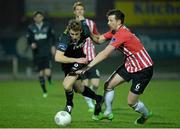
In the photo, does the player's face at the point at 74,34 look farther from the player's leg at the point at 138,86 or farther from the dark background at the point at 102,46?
the dark background at the point at 102,46

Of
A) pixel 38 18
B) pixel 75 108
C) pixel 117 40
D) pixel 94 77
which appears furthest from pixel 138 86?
pixel 38 18

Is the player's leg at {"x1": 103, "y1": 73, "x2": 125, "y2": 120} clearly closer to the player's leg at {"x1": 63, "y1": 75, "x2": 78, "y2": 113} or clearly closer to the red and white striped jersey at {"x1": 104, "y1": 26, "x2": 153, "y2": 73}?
the red and white striped jersey at {"x1": 104, "y1": 26, "x2": 153, "y2": 73}

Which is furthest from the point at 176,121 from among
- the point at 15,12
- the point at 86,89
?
the point at 15,12

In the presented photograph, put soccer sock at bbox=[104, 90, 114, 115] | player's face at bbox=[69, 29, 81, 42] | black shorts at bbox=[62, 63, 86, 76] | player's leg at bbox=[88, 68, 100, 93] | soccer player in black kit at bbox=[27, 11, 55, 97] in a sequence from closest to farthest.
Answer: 1. player's face at bbox=[69, 29, 81, 42]
2. black shorts at bbox=[62, 63, 86, 76]
3. soccer sock at bbox=[104, 90, 114, 115]
4. player's leg at bbox=[88, 68, 100, 93]
5. soccer player in black kit at bbox=[27, 11, 55, 97]

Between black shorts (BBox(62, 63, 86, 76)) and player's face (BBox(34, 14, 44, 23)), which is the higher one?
black shorts (BBox(62, 63, 86, 76))

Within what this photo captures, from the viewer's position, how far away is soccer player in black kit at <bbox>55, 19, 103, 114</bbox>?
39.1 feet

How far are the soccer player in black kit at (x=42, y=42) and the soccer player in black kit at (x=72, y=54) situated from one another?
20.2 ft

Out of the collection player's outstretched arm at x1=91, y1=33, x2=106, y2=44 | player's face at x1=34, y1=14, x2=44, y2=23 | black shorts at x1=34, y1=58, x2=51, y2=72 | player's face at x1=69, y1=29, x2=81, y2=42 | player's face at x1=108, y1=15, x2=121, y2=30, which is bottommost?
black shorts at x1=34, y1=58, x2=51, y2=72

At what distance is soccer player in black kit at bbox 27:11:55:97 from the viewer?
61.6ft

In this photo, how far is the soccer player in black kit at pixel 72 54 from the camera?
1192 cm

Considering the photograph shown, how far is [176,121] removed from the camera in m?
12.9

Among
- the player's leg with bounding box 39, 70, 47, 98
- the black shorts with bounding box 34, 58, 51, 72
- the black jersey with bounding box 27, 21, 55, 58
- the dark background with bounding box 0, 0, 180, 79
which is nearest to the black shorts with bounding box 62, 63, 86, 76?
the player's leg with bounding box 39, 70, 47, 98

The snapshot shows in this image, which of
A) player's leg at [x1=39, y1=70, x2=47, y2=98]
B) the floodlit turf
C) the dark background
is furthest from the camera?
the dark background

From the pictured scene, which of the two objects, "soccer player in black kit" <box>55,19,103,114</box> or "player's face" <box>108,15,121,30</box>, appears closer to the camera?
"soccer player in black kit" <box>55,19,103,114</box>
